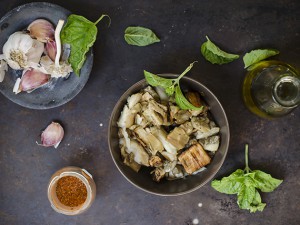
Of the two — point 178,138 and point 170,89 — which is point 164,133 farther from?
point 170,89

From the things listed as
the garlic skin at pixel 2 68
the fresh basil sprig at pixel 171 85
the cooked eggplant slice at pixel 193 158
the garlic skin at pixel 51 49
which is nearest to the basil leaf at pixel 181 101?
the fresh basil sprig at pixel 171 85

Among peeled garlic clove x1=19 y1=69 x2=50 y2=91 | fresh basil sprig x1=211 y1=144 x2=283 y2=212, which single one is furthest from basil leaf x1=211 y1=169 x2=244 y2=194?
peeled garlic clove x1=19 y1=69 x2=50 y2=91

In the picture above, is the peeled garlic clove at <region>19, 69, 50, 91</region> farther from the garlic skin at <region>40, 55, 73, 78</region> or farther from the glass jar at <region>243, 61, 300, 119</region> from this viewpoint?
the glass jar at <region>243, 61, 300, 119</region>

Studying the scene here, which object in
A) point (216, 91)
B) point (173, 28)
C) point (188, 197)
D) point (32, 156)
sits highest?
point (173, 28)

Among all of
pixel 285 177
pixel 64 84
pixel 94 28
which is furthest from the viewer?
pixel 285 177

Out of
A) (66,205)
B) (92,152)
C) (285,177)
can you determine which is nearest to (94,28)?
(92,152)

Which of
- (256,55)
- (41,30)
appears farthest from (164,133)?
(41,30)

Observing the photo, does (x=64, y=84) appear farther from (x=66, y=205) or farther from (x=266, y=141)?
(x=266, y=141)
